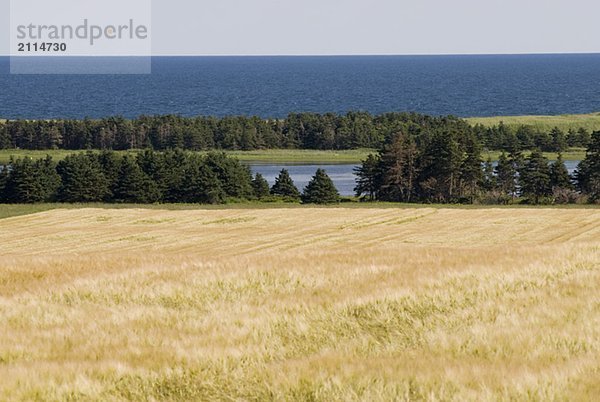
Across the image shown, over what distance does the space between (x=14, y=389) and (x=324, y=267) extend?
9.03 meters

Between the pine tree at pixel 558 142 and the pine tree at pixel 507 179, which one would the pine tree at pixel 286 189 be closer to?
the pine tree at pixel 507 179

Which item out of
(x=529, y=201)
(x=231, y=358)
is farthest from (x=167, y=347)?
(x=529, y=201)

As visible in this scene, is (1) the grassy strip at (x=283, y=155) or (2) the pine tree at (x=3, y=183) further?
(1) the grassy strip at (x=283, y=155)

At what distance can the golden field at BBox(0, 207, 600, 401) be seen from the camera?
8.45m

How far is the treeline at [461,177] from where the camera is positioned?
313 feet

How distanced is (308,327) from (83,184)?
8216 cm

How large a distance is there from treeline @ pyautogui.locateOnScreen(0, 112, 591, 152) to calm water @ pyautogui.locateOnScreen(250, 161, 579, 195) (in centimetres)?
1747

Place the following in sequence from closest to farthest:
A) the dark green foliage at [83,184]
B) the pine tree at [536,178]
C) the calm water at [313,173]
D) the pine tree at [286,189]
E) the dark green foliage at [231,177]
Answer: the dark green foliage at [83,184] → the pine tree at [536,178] → the dark green foliage at [231,177] → the pine tree at [286,189] → the calm water at [313,173]

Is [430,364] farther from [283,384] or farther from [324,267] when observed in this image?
[324,267]

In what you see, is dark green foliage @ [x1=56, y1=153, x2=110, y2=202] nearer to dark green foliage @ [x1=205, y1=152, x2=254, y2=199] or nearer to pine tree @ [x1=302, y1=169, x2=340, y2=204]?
dark green foliage @ [x1=205, y1=152, x2=254, y2=199]

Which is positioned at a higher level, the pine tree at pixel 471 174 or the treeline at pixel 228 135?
the treeline at pixel 228 135

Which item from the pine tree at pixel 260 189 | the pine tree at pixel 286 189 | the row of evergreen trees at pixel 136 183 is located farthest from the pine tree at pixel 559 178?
the pine tree at pixel 260 189

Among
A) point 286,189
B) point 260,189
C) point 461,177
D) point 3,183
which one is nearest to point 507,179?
point 461,177

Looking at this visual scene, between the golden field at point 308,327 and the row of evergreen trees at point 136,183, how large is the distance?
2834 inches
